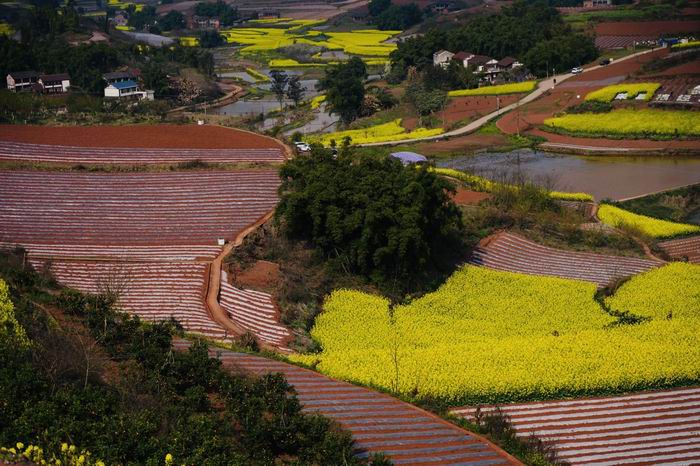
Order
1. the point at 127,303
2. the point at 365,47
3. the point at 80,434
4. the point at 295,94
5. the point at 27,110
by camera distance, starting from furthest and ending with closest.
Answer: the point at 365,47, the point at 295,94, the point at 27,110, the point at 127,303, the point at 80,434

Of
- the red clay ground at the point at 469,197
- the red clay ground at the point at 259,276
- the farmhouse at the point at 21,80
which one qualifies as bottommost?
the farmhouse at the point at 21,80

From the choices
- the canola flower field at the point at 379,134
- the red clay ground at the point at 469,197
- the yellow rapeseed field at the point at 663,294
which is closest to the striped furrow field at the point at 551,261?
the yellow rapeseed field at the point at 663,294

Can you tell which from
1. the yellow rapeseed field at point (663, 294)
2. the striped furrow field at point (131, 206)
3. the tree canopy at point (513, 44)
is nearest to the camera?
the yellow rapeseed field at point (663, 294)

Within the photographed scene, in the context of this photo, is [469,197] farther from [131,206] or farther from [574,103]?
[574,103]

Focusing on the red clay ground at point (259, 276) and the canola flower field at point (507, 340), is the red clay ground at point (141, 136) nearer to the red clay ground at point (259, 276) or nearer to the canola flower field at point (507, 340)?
the red clay ground at point (259, 276)

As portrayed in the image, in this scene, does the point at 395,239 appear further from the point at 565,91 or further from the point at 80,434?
the point at 565,91

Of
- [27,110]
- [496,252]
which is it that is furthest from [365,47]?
[496,252]
